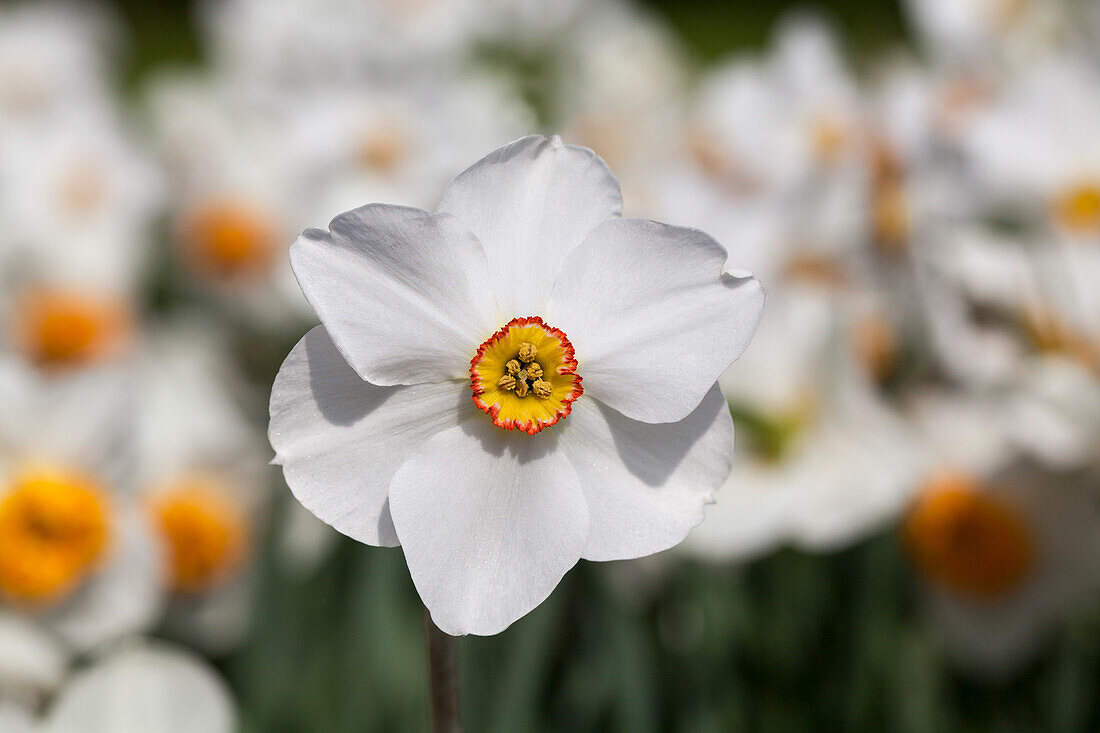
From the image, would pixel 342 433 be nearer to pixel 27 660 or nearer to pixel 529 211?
pixel 529 211

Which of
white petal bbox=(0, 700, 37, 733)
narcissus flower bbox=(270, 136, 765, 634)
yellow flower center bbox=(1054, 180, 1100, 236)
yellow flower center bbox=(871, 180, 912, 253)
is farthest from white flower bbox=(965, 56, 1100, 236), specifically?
white petal bbox=(0, 700, 37, 733)

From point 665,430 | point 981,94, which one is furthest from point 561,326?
point 981,94

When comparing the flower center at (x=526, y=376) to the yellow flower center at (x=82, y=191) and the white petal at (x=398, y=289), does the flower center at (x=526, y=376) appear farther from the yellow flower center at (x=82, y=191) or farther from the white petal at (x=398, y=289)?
the yellow flower center at (x=82, y=191)

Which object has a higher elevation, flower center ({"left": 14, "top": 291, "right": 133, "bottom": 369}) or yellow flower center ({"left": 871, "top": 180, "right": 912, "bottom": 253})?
yellow flower center ({"left": 871, "top": 180, "right": 912, "bottom": 253})

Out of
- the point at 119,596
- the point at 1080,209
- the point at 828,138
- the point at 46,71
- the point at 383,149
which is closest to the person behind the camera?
the point at 119,596

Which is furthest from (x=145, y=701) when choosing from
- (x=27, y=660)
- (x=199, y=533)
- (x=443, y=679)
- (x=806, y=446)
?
(x=806, y=446)

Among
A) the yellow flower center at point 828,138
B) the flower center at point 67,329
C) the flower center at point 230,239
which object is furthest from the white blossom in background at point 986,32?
the flower center at point 67,329

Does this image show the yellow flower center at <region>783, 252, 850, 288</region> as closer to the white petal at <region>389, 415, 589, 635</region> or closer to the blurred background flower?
the blurred background flower
